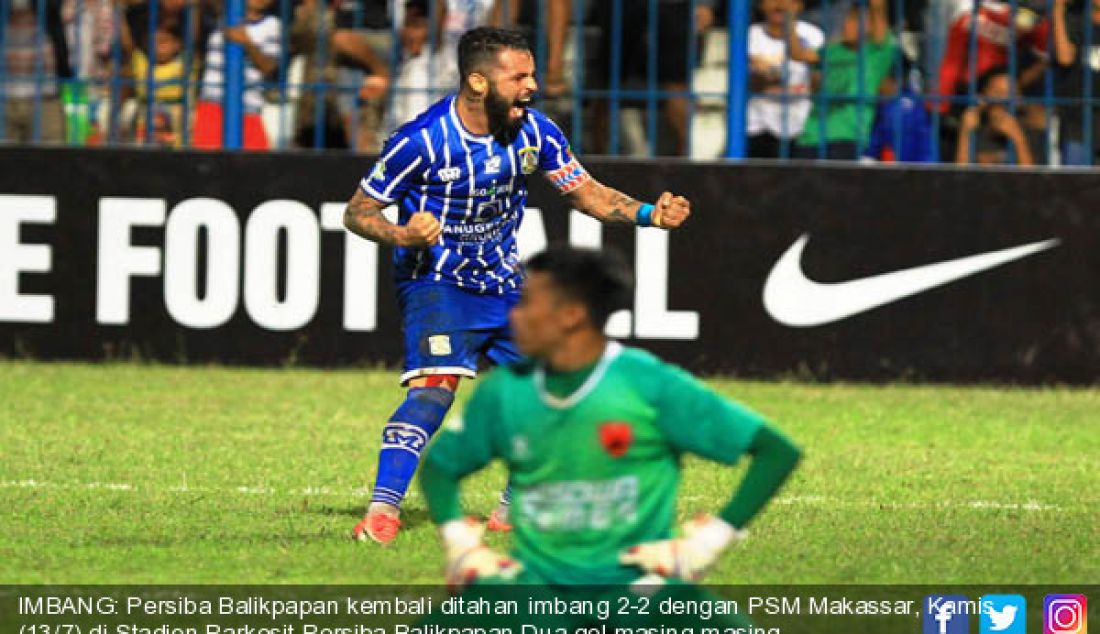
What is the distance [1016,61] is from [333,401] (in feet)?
15.9

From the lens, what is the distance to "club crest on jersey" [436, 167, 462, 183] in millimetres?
9227

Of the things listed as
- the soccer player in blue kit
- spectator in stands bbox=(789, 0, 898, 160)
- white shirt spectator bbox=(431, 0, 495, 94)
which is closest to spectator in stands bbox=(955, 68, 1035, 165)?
spectator in stands bbox=(789, 0, 898, 160)

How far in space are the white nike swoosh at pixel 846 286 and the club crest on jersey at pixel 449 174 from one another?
6.06 m

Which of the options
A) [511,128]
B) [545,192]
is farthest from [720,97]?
[511,128]

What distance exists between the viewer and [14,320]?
50.2 ft

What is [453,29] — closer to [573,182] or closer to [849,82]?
[849,82]

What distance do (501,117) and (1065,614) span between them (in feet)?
9.84

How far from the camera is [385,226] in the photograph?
8906 millimetres

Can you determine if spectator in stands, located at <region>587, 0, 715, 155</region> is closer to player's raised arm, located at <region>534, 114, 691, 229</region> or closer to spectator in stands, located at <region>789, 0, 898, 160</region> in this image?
spectator in stands, located at <region>789, 0, 898, 160</region>

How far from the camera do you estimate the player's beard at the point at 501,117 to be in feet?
30.1

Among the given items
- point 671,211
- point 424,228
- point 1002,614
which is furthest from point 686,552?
point 671,211

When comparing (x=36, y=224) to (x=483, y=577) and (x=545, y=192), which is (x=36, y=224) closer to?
(x=545, y=192)

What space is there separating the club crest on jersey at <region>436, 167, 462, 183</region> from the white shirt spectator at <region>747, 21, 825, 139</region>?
248 inches

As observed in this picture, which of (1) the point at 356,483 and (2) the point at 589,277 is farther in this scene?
(1) the point at 356,483
